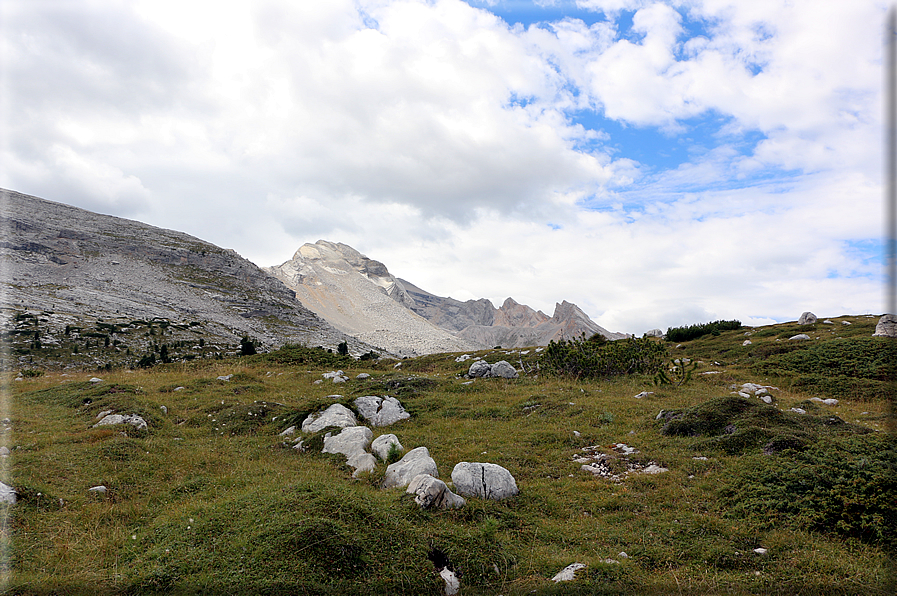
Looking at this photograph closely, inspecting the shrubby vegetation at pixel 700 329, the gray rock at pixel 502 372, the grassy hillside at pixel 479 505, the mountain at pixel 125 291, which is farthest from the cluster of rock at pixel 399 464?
the mountain at pixel 125 291

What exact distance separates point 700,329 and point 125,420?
41792 millimetres

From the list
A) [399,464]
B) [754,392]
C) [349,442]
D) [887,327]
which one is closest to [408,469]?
[399,464]

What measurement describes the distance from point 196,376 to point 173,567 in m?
23.1

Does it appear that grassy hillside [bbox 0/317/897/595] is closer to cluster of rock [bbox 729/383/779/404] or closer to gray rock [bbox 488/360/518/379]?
cluster of rock [bbox 729/383/779/404]

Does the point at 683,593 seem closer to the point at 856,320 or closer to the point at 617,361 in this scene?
the point at 617,361

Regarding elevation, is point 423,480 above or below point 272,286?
below

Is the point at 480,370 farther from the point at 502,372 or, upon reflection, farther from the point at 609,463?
the point at 609,463

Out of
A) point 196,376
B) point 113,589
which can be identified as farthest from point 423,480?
point 196,376

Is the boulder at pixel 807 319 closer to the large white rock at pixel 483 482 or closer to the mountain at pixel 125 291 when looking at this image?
the large white rock at pixel 483 482

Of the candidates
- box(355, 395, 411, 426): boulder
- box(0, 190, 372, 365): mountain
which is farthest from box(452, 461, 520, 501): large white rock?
box(0, 190, 372, 365): mountain

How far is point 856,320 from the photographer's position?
104 ft

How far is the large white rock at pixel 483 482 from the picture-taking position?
32.1 feet

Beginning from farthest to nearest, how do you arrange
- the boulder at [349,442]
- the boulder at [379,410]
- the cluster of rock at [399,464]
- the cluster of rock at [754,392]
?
the cluster of rock at [754,392]
the boulder at [379,410]
the boulder at [349,442]
the cluster of rock at [399,464]

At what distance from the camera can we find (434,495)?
28.8 ft
